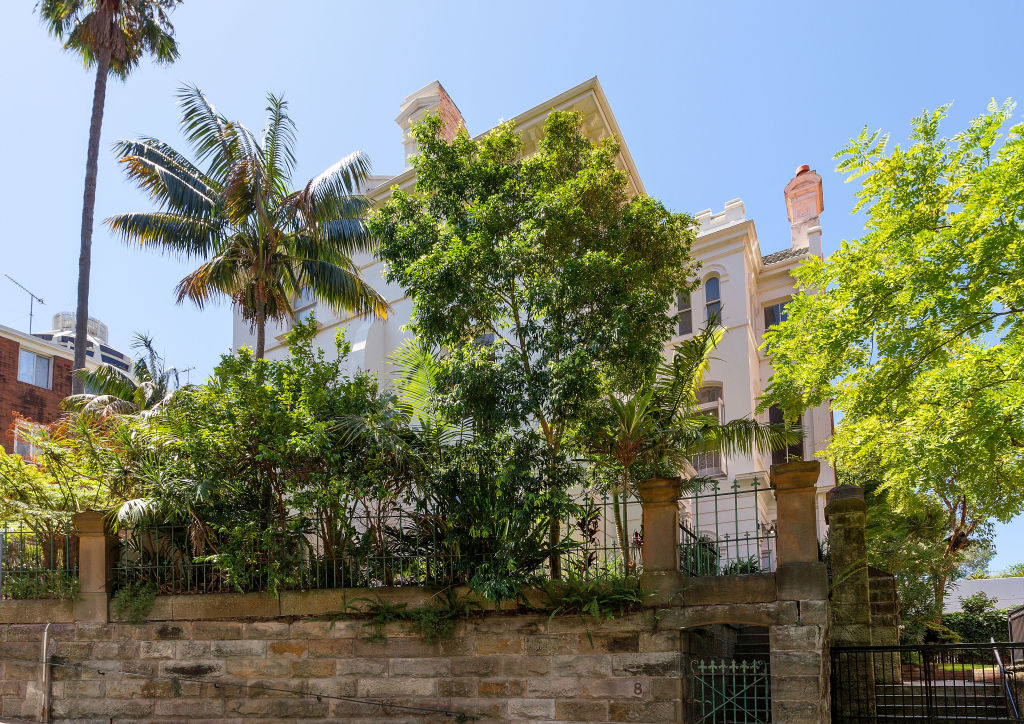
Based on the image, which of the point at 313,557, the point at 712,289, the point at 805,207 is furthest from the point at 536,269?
the point at 805,207

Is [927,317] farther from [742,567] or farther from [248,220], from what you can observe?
[248,220]

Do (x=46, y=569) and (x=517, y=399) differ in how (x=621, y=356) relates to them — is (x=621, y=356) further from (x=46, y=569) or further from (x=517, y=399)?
(x=46, y=569)

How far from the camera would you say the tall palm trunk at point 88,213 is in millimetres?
18641

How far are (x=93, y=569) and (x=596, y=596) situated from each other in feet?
21.7

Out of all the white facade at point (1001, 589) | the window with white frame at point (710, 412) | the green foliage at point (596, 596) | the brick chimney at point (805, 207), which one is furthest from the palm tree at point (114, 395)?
the white facade at point (1001, 589)

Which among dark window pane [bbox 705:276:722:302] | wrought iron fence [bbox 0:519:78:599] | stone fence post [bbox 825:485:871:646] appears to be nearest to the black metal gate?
stone fence post [bbox 825:485:871:646]

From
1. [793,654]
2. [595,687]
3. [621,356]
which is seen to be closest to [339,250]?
[621,356]

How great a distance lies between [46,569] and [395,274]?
6.18 meters

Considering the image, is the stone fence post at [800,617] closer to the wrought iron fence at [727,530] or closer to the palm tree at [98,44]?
the wrought iron fence at [727,530]

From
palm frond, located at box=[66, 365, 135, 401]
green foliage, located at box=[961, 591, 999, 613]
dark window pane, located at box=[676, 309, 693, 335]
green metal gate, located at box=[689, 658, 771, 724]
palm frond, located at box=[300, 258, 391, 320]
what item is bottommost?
green foliage, located at box=[961, 591, 999, 613]

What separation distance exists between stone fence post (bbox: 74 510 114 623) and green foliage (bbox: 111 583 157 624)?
0.19 metres

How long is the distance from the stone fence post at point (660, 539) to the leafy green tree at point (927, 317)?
115 inches

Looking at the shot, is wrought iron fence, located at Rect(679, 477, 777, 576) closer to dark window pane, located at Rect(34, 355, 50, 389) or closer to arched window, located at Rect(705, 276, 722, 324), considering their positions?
arched window, located at Rect(705, 276, 722, 324)

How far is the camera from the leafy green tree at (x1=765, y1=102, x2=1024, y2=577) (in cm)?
916
